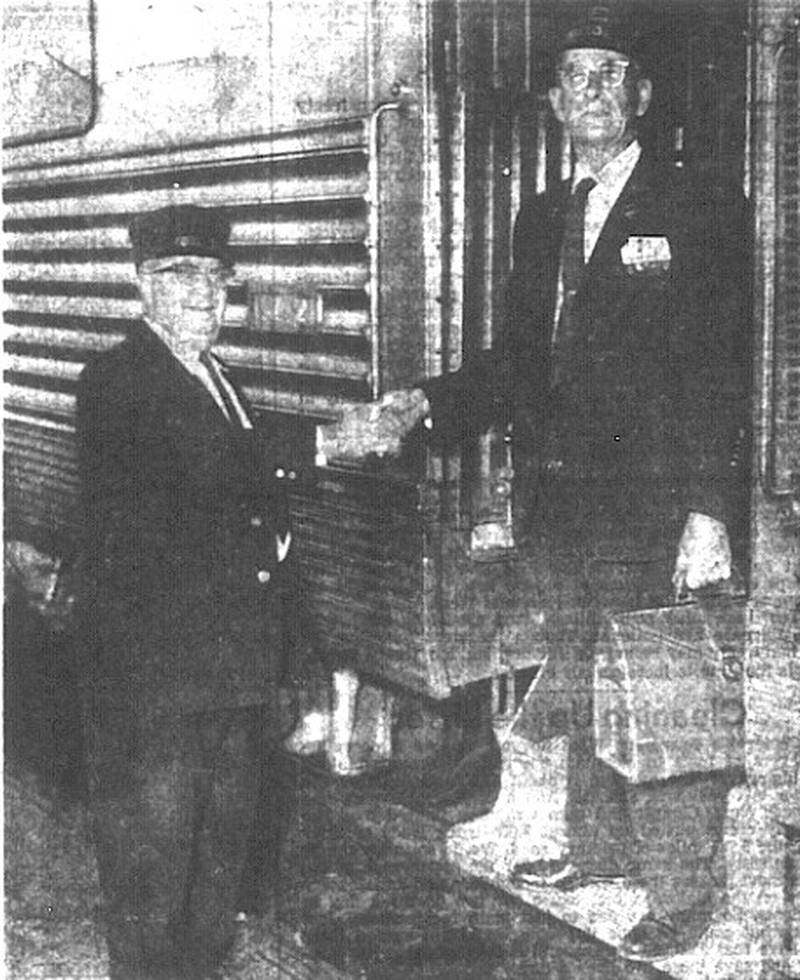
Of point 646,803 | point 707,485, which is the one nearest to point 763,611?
point 707,485

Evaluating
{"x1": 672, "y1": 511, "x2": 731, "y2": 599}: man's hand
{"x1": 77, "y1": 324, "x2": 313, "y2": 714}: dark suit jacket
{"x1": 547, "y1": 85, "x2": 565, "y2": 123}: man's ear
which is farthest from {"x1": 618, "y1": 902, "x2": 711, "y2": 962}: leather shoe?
{"x1": 547, "y1": 85, "x2": 565, "y2": 123}: man's ear

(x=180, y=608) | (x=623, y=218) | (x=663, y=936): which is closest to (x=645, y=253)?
(x=623, y=218)

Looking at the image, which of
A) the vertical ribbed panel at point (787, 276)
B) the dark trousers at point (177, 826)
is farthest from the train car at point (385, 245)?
the dark trousers at point (177, 826)

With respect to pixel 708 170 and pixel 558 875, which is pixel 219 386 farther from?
pixel 558 875

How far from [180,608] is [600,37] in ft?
3.49

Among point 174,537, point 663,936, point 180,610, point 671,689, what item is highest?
point 174,537

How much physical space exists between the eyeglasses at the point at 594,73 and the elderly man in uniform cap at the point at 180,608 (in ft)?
1.83

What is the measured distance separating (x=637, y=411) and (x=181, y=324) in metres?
0.71

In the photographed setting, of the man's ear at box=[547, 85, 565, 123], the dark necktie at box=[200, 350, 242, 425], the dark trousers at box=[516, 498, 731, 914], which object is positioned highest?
the man's ear at box=[547, 85, 565, 123]

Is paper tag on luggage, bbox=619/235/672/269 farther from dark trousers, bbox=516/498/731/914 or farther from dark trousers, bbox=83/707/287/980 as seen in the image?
dark trousers, bbox=83/707/287/980

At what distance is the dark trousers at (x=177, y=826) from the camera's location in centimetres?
208

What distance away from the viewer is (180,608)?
2055 mm

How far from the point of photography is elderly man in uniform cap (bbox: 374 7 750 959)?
197 centimetres

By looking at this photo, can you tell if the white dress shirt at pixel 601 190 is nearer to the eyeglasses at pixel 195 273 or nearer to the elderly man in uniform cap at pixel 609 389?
the elderly man in uniform cap at pixel 609 389
